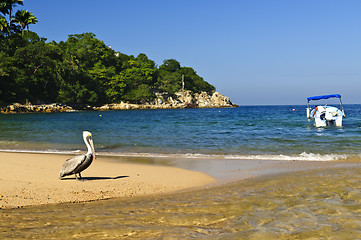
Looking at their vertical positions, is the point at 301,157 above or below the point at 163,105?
below

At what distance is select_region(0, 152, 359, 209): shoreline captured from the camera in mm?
5457

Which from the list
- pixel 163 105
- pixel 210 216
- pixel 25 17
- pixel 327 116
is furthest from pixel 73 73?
pixel 210 216

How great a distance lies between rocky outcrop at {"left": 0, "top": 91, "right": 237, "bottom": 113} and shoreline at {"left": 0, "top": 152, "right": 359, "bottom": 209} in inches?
2126

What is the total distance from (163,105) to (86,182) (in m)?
96.7

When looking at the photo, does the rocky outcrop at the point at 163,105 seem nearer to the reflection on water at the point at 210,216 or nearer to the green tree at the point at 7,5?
the green tree at the point at 7,5

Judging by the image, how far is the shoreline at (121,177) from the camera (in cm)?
546

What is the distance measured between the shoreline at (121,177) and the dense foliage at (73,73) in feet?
154

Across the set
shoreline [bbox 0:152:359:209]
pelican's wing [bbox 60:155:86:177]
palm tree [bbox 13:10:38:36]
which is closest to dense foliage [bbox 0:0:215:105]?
palm tree [bbox 13:10:38:36]

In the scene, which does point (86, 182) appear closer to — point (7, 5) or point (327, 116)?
point (327, 116)

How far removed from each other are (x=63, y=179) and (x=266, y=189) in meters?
4.75

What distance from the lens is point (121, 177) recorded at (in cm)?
736

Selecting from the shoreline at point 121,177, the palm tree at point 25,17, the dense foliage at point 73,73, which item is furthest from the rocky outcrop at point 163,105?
the shoreline at point 121,177

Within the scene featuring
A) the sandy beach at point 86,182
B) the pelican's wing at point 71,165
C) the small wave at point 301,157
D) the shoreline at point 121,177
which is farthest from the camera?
the small wave at point 301,157

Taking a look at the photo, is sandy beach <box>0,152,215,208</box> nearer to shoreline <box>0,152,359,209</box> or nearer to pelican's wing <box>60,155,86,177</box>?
shoreline <box>0,152,359,209</box>
